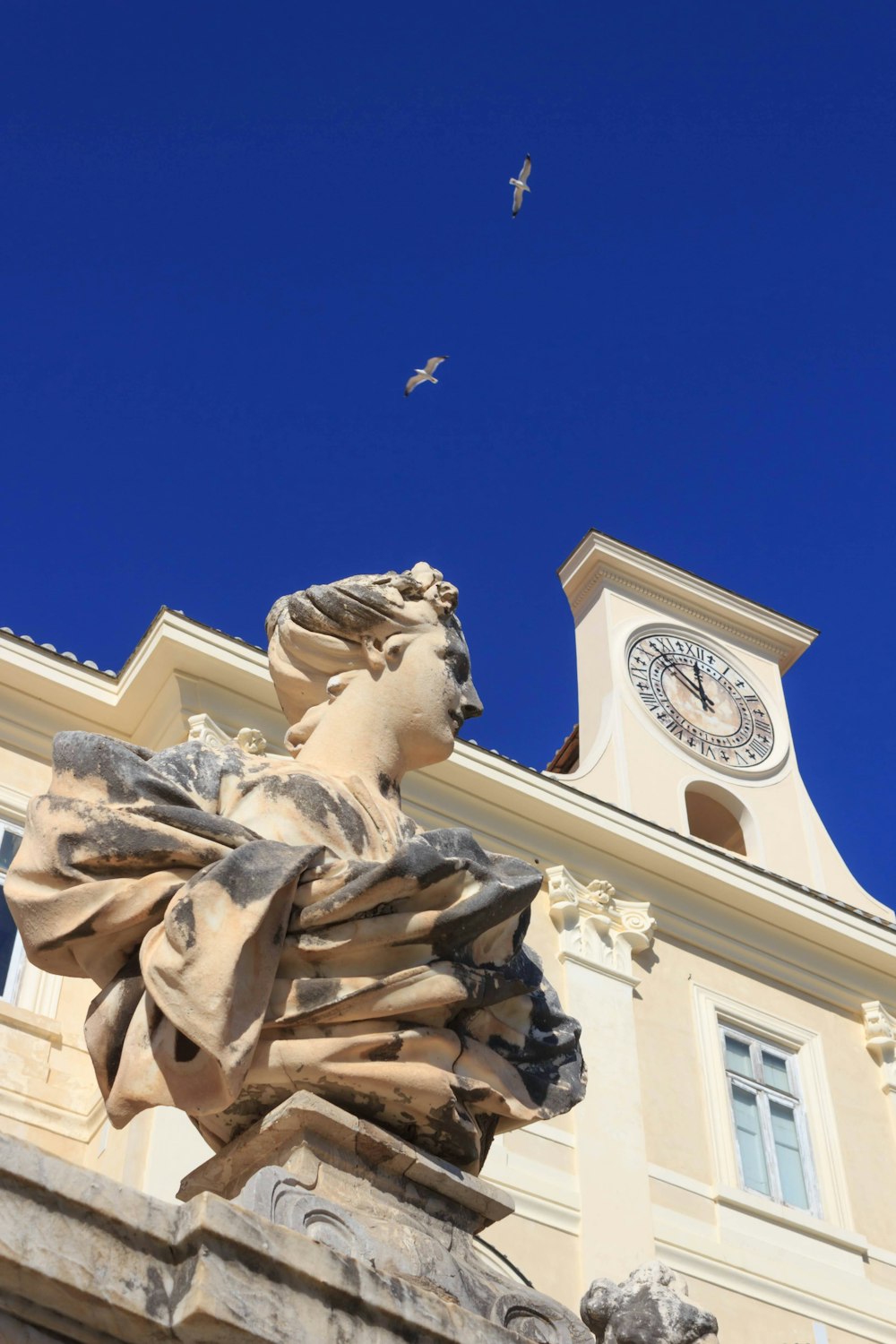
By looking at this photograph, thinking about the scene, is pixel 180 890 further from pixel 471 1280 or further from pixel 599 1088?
pixel 599 1088

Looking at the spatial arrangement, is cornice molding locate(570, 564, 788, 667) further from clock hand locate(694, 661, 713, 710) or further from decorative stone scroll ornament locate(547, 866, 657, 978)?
decorative stone scroll ornament locate(547, 866, 657, 978)

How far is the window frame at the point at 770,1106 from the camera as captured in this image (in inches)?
615

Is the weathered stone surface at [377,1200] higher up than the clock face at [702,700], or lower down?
lower down

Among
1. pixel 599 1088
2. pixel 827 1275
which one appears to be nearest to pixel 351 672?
pixel 599 1088

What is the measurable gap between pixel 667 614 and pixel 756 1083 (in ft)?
22.5

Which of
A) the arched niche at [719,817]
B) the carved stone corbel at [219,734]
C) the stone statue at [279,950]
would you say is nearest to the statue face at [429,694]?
the stone statue at [279,950]

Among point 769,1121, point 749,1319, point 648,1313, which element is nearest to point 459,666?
point 648,1313

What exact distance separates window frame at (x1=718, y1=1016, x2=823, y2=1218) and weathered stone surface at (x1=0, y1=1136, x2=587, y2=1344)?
13296 mm

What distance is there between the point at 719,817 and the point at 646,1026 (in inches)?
208

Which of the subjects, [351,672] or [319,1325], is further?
[351,672]

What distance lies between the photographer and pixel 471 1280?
317cm

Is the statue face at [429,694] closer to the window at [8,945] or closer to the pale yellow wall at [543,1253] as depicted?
the window at [8,945]

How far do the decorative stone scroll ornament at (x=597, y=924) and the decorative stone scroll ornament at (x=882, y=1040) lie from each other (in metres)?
2.57

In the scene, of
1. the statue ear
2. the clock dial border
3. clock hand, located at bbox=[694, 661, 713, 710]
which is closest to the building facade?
the clock dial border
